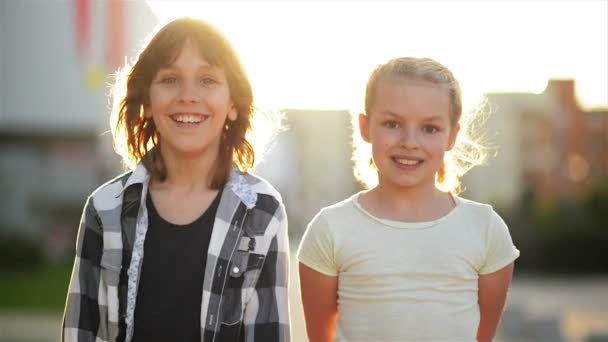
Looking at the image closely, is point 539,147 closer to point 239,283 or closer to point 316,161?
point 316,161

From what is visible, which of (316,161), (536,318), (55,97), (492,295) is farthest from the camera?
(316,161)

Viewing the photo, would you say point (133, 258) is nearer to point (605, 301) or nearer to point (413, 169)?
point (413, 169)

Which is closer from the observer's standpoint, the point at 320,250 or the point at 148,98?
the point at 320,250

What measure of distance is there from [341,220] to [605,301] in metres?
14.2

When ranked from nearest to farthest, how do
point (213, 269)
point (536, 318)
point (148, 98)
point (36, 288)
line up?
point (213, 269) → point (148, 98) → point (536, 318) → point (36, 288)

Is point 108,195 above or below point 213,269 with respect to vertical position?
above

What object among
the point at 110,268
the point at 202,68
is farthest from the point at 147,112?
the point at 110,268

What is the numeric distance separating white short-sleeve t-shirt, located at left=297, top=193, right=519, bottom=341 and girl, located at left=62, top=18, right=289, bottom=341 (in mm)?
182

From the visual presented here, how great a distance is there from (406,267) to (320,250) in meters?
0.29

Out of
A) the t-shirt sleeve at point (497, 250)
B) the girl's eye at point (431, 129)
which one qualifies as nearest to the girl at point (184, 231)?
the girl's eye at point (431, 129)

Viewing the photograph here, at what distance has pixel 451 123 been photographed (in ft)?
10.7

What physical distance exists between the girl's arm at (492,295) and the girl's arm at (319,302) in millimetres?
489

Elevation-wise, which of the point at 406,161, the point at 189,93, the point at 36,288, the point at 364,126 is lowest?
the point at 36,288

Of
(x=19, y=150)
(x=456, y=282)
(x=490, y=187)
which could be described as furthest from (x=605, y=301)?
(x=456, y=282)
